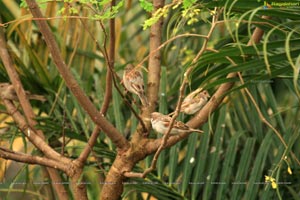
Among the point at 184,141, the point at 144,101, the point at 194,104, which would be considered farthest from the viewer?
the point at 184,141

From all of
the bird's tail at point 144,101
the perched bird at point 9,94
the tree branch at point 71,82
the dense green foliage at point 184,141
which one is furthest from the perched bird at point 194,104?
the perched bird at point 9,94

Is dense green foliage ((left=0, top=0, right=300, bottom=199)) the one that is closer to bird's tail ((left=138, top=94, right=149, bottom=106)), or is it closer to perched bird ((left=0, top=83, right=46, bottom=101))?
perched bird ((left=0, top=83, right=46, bottom=101))

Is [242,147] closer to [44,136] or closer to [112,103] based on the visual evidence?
[112,103]

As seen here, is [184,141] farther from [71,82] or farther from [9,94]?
[71,82]

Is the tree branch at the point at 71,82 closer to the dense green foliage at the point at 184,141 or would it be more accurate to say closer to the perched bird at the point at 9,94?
the dense green foliage at the point at 184,141

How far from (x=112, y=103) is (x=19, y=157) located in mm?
945

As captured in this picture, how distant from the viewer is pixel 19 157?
295 centimetres

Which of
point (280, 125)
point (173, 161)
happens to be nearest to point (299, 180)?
point (280, 125)

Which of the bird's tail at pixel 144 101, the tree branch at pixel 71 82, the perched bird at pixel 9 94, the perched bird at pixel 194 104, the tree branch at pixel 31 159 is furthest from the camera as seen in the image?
the perched bird at pixel 9 94

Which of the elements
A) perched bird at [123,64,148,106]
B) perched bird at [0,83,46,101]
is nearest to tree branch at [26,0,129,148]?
perched bird at [123,64,148,106]

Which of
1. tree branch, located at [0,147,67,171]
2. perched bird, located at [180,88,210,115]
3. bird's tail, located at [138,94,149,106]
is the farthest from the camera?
perched bird, located at [180,88,210,115]

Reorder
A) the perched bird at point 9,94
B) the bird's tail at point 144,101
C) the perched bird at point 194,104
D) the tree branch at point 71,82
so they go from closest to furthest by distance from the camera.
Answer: the tree branch at point 71,82 < the bird's tail at point 144,101 < the perched bird at point 194,104 < the perched bird at point 9,94

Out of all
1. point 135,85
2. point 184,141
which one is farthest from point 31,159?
point 184,141

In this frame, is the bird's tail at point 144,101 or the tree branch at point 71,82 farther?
the bird's tail at point 144,101
